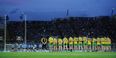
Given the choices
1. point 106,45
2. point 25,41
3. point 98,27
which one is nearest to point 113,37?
point 106,45

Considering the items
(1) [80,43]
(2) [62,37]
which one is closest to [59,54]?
(2) [62,37]

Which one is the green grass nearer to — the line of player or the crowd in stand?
the line of player

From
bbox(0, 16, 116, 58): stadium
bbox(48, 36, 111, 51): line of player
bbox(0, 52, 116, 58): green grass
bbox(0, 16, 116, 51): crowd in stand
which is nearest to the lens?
bbox(0, 52, 116, 58): green grass

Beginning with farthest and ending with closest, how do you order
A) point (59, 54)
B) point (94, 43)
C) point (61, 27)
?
point (61, 27)
point (59, 54)
point (94, 43)

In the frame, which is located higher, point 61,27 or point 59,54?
point 61,27

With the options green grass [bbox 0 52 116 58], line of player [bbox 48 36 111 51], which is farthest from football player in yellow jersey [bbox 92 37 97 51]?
green grass [bbox 0 52 116 58]

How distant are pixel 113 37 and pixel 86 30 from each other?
108 centimetres

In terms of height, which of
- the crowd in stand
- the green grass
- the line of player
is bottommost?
the green grass

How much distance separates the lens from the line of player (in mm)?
5594

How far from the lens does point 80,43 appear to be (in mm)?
5762

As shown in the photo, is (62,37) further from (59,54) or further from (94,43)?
(94,43)

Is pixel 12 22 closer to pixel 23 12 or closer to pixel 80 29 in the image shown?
pixel 23 12

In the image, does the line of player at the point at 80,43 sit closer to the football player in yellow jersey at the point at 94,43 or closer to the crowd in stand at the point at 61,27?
the football player in yellow jersey at the point at 94,43

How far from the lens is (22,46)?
622 cm
